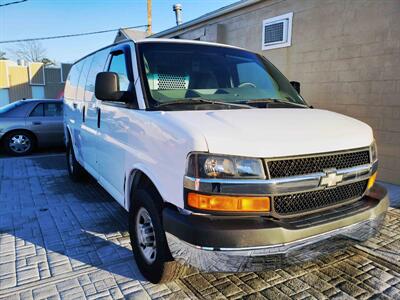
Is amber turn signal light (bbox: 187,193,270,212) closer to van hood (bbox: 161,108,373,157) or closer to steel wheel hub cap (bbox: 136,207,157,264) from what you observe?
van hood (bbox: 161,108,373,157)

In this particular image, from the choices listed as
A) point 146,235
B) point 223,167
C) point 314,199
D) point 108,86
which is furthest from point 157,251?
point 108,86

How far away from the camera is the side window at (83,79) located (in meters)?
5.14

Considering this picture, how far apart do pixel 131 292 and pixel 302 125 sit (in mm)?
1909

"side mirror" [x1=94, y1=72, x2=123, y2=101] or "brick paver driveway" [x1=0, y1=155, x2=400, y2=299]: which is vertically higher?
"side mirror" [x1=94, y1=72, x2=123, y2=101]

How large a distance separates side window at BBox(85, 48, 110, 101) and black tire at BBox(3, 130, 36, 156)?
5.37m

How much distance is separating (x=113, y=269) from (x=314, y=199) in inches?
75.6

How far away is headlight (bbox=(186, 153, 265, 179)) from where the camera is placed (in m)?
2.19

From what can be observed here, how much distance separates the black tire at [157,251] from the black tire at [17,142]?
7530 mm

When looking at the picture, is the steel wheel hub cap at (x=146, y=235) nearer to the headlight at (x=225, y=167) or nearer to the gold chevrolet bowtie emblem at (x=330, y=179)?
the headlight at (x=225, y=167)

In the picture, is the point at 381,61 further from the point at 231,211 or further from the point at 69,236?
the point at 69,236

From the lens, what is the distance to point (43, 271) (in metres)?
3.13

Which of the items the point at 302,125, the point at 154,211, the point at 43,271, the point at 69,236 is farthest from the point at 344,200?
the point at 69,236

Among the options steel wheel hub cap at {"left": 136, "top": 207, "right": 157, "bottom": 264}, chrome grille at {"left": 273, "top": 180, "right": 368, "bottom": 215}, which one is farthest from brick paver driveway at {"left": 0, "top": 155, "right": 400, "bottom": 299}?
chrome grille at {"left": 273, "top": 180, "right": 368, "bottom": 215}

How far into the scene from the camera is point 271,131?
2.38m
